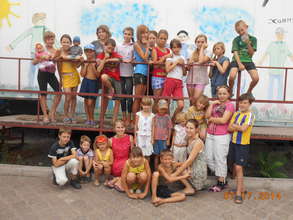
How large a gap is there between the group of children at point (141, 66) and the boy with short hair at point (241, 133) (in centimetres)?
47

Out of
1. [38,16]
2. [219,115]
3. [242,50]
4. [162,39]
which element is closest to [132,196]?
[219,115]

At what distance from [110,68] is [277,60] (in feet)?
10.4

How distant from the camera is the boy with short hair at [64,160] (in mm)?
3494

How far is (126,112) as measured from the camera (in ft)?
14.6

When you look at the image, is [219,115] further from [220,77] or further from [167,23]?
[167,23]

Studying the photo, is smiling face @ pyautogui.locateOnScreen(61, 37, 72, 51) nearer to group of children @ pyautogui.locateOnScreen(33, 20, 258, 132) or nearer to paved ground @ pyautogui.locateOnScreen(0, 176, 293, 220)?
group of children @ pyautogui.locateOnScreen(33, 20, 258, 132)

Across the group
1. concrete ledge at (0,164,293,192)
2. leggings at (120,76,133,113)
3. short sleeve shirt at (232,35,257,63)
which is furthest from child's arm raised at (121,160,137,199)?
short sleeve shirt at (232,35,257,63)

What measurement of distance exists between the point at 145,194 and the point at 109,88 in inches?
65.2

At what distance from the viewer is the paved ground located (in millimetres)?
2889

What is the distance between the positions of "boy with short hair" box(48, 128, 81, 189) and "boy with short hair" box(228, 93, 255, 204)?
2.07 m

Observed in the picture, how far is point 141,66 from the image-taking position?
401 centimetres

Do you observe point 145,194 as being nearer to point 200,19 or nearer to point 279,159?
point 279,159

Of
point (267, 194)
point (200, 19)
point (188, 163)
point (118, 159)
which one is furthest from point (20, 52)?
point (267, 194)

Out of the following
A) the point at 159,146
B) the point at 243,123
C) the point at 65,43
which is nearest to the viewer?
the point at 243,123
